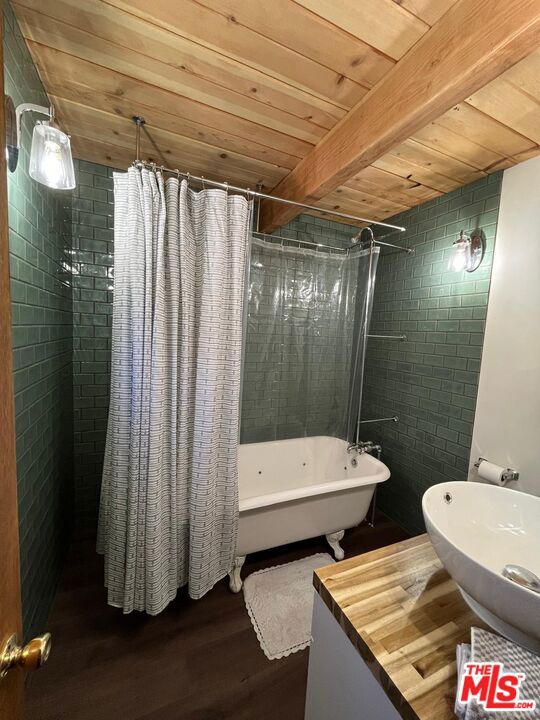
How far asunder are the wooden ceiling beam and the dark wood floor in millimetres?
2355

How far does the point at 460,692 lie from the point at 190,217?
1.78m

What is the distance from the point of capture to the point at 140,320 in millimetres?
1287

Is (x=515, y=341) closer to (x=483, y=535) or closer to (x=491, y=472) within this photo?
(x=491, y=472)

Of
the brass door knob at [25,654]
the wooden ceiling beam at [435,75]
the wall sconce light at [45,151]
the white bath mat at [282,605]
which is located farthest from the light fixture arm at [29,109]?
the white bath mat at [282,605]

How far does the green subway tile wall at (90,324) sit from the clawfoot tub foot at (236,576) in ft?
3.63

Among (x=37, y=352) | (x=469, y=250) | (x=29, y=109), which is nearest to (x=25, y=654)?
(x=37, y=352)

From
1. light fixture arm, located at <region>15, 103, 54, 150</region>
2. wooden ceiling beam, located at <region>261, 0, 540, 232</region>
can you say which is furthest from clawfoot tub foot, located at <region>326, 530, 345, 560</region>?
light fixture arm, located at <region>15, 103, 54, 150</region>

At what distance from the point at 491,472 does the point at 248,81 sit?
2231 mm

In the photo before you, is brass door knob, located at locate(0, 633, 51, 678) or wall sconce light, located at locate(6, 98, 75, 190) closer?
brass door knob, located at locate(0, 633, 51, 678)

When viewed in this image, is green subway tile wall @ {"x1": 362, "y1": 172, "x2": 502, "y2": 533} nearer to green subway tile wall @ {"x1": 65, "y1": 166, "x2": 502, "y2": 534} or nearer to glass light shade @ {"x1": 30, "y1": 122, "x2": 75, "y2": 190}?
green subway tile wall @ {"x1": 65, "y1": 166, "x2": 502, "y2": 534}

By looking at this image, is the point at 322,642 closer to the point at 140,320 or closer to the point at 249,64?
the point at 140,320

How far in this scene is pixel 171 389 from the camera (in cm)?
138

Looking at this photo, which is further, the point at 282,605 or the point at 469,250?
the point at 469,250

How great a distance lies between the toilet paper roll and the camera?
1558 millimetres
